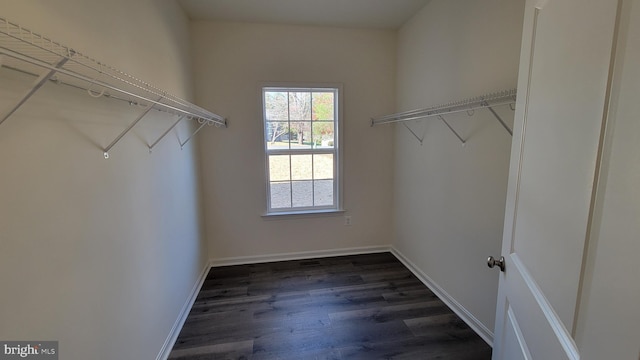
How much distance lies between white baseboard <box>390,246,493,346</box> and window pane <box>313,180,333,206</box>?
1.09 meters

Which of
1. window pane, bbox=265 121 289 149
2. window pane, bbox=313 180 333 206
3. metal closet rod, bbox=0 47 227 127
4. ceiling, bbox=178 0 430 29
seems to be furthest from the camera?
window pane, bbox=313 180 333 206

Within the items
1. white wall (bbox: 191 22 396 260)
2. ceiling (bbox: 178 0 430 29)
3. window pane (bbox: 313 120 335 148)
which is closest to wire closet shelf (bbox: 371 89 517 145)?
white wall (bbox: 191 22 396 260)

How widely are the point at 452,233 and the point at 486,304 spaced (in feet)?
1.87

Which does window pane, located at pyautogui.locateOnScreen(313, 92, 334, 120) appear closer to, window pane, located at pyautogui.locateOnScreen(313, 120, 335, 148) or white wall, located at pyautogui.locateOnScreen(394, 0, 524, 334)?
window pane, located at pyautogui.locateOnScreen(313, 120, 335, 148)

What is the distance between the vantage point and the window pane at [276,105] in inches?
122

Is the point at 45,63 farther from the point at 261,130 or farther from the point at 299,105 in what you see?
the point at 299,105

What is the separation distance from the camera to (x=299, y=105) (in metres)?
3.18

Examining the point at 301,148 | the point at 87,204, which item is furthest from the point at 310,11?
the point at 87,204

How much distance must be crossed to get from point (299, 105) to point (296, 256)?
1.77 metres

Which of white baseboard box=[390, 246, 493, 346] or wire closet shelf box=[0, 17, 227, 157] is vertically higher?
wire closet shelf box=[0, 17, 227, 157]

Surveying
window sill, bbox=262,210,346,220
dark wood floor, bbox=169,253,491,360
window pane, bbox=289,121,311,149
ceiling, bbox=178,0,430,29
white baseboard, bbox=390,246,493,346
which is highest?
ceiling, bbox=178,0,430,29

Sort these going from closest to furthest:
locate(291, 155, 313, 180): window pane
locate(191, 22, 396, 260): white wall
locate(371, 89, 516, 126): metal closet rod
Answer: locate(371, 89, 516, 126): metal closet rod → locate(191, 22, 396, 260): white wall → locate(291, 155, 313, 180): window pane

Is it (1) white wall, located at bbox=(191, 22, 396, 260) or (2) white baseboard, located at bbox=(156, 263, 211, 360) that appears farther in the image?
(1) white wall, located at bbox=(191, 22, 396, 260)

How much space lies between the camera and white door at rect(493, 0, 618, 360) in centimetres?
61
